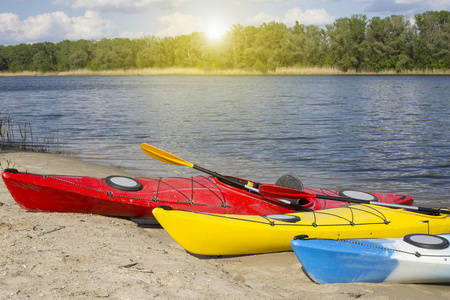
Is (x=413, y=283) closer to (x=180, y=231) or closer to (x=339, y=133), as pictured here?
(x=180, y=231)

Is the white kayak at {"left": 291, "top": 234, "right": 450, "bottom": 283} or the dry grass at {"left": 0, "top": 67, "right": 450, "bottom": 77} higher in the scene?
the dry grass at {"left": 0, "top": 67, "right": 450, "bottom": 77}

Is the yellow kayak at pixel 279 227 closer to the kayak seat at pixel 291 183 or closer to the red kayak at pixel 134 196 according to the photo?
the kayak seat at pixel 291 183

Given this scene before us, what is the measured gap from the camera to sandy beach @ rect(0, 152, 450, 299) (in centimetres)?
284

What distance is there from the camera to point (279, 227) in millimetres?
4234

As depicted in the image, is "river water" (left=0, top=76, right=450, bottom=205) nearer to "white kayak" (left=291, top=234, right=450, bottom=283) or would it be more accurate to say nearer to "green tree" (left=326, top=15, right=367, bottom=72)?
"white kayak" (left=291, top=234, right=450, bottom=283)

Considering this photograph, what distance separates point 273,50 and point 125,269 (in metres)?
67.8

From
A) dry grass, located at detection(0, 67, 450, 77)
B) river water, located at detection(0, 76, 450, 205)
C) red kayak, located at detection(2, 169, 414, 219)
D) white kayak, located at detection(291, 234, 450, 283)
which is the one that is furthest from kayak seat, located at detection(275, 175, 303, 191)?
dry grass, located at detection(0, 67, 450, 77)

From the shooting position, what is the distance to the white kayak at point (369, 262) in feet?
11.9

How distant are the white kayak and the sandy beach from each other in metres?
0.09

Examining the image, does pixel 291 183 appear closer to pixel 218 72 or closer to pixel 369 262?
pixel 369 262

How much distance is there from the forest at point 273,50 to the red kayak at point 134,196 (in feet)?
179

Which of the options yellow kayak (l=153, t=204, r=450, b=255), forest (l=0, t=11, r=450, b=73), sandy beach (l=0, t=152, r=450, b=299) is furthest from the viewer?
forest (l=0, t=11, r=450, b=73)

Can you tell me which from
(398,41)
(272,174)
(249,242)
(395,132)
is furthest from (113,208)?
(398,41)

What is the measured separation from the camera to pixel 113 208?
482cm
